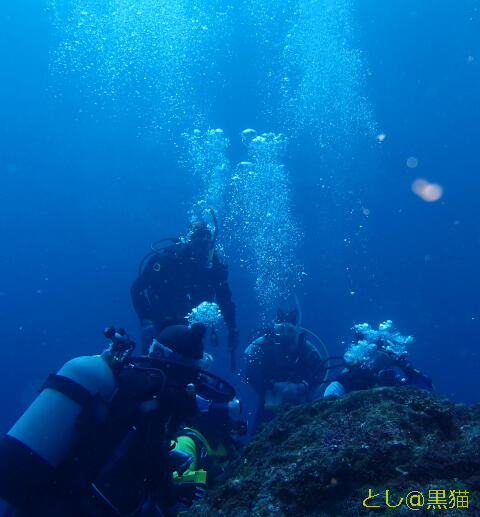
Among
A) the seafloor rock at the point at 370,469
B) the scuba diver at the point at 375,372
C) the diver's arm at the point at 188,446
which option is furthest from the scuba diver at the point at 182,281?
the seafloor rock at the point at 370,469

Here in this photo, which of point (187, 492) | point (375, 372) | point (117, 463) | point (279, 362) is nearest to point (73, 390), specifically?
point (117, 463)

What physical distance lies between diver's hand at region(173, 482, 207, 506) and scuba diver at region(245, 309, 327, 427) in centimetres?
372

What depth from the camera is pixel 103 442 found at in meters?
2.28

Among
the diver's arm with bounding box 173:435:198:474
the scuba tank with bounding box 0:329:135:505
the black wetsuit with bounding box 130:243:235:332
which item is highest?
the black wetsuit with bounding box 130:243:235:332

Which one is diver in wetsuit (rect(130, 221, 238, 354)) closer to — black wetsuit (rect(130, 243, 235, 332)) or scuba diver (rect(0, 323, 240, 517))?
black wetsuit (rect(130, 243, 235, 332))

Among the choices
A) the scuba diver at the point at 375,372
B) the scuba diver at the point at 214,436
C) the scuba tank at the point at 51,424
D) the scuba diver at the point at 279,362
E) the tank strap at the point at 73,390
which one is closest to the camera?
the scuba tank at the point at 51,424

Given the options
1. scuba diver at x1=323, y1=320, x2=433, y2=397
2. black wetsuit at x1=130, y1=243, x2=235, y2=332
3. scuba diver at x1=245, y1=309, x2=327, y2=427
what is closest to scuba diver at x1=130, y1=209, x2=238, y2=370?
black wetsuit at x1=130, y1=243, x2=235, y2=332

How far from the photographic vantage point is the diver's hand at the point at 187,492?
2516mm

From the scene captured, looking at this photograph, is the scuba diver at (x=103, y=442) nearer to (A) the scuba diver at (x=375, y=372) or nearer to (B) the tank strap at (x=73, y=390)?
(B) the tank strap at (x=73, y=390)

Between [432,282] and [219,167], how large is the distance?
41.7 m

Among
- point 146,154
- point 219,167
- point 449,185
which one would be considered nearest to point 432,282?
point 449,185

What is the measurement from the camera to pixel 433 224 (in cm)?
5538

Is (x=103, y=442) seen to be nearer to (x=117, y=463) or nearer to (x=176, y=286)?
(x=117, y=463)

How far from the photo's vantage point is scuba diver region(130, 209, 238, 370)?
6.96 metres
